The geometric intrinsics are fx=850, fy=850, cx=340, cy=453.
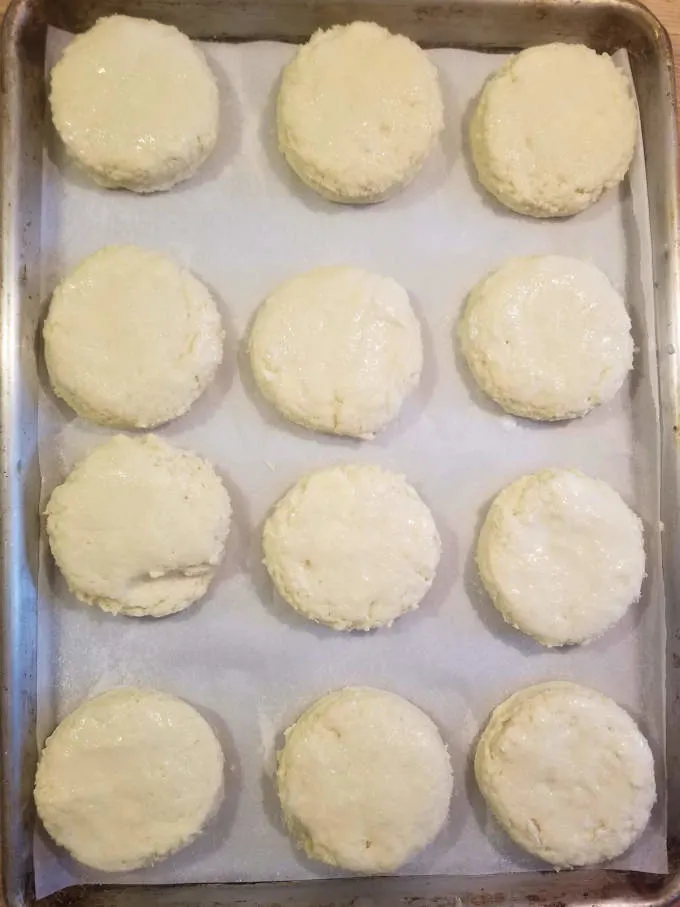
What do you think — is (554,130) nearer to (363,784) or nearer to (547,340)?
(547,340)

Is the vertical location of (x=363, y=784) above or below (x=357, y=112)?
below

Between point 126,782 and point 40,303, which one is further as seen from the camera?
point 40,303

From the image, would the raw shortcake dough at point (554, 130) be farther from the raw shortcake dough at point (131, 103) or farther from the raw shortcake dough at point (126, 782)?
the raw shortcake dough at point (126, 782)

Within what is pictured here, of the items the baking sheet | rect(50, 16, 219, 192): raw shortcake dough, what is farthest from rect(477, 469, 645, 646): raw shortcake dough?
rect(50, 16, 219, 192): raw shortcake dough

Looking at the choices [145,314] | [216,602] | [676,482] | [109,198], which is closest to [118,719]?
[216,602]

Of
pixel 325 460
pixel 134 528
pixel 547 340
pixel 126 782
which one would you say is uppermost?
pixel 547 340

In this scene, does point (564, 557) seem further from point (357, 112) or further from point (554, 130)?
point (357, 112)

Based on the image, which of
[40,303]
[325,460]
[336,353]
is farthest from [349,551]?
[40,303]

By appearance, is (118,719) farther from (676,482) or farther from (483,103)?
(483,103)
